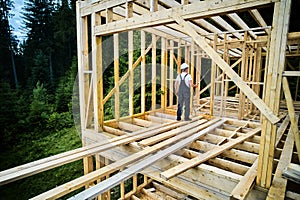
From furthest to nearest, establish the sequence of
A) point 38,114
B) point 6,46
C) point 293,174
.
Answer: point 6,46
point 38,114
point 293,174

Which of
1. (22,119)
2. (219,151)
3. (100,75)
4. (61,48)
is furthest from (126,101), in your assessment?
(61,48)

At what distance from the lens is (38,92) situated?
12.2m

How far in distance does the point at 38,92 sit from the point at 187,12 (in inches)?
477

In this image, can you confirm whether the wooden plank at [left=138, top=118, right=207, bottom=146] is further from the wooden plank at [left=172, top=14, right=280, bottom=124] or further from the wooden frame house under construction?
the wooden plank at [left=172, top=14, right=280, bottom=124]

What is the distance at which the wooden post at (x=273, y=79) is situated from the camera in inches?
84.7

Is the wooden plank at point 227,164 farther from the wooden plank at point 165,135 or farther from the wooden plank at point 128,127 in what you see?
the wooden plank at point 128,127

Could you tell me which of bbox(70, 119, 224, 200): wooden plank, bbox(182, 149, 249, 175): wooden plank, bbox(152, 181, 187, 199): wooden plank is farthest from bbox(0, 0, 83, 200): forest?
bbox(182, 149, 249, 175): wooden plank

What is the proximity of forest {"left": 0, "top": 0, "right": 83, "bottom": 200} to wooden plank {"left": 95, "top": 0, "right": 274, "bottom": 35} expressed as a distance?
7.95m

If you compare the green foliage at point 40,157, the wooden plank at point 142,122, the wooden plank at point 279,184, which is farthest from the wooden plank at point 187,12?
the green foliage at point 40,157

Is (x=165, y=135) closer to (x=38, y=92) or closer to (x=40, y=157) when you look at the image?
(x=40, y=157)

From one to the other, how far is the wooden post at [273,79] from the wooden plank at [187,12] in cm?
24

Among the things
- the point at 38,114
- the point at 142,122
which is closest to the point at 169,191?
the point at 142,122

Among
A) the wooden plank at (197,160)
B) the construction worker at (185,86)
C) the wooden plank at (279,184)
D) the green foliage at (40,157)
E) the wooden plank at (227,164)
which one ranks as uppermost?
the construction worker at (185,86)

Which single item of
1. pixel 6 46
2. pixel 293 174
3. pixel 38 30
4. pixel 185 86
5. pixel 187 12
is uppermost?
pixel 38 30
